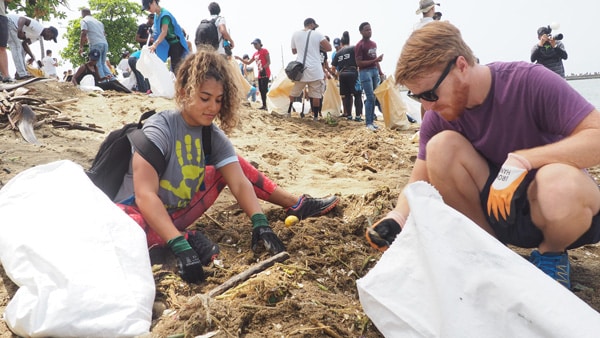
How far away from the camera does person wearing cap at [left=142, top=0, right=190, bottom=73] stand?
5.26 metres

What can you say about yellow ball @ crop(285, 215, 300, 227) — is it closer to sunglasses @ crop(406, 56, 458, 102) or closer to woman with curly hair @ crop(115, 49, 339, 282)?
woman with curly hair @ crop(115, 49, 339, 282)

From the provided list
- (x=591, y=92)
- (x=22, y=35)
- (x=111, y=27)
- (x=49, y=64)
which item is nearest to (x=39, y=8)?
(x=49, y=64)

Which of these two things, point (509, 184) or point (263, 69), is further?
point (263, 69)

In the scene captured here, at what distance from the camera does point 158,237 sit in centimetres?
206

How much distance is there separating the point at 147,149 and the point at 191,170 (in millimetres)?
251

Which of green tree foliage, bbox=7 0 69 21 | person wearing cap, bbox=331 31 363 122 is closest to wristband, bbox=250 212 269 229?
person wearing cap, bbox=331 31 363 122

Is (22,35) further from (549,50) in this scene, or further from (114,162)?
(549,50)

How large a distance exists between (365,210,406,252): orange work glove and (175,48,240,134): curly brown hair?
1.01 meters

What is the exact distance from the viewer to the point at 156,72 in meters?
5.56

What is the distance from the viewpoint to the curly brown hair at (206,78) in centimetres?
206

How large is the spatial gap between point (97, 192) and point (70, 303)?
0.59 meters

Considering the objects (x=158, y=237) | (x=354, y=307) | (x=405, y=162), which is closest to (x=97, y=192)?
(x=158, y=237)

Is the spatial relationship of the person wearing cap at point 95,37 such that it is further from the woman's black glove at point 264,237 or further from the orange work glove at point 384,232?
the orange work glove at point 384,232

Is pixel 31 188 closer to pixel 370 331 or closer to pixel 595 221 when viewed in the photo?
pixel 370 331
